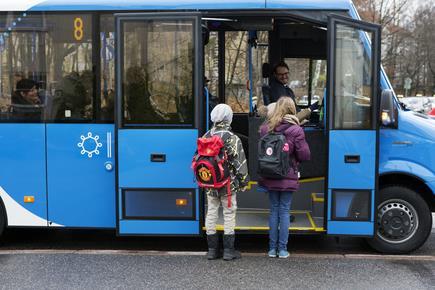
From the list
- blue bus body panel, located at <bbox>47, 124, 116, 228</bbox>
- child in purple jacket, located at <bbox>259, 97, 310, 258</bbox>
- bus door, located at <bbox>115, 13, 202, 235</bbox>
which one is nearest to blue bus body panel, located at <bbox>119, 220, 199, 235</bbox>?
bus door, located at <bbox>115, 13, 202, 235</bbox>

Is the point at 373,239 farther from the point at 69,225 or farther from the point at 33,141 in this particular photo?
the point at 33,141

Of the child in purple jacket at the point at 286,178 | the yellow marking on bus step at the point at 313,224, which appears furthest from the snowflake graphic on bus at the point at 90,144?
the yellow marking on bus step at the point at 313,224

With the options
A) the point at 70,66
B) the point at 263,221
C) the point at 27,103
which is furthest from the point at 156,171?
the point at 27,103

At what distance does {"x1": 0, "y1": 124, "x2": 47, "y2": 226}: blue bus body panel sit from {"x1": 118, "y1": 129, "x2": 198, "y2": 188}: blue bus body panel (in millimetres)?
942

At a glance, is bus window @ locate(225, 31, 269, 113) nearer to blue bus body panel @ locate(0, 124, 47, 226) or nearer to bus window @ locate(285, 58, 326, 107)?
bus window @ locate(285, 58, 326, 107)

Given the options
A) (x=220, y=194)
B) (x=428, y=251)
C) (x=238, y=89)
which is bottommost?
(x=428, y=251)

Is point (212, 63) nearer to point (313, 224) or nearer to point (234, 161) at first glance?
point (234, 161)

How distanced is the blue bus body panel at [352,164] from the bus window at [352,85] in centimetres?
9

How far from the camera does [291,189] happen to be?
17.9 feet

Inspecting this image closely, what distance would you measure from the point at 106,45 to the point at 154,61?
0.59m

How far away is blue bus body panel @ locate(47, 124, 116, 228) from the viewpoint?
5.80 meters

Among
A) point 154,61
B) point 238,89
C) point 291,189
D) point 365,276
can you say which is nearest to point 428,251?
point 365,276

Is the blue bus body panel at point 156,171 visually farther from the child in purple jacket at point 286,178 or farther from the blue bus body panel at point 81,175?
the child in purple jacket at point 286,178

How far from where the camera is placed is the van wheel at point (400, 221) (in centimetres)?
574
